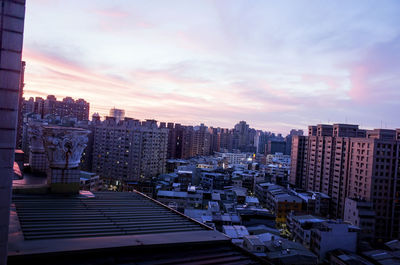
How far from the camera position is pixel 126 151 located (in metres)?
54.9

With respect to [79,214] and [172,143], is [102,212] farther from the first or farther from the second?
[172,143]

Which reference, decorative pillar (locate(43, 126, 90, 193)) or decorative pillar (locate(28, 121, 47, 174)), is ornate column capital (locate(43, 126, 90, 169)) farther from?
decorative pillar (locate(28, 121, 47, 174))

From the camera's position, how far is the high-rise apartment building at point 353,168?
3691 cm

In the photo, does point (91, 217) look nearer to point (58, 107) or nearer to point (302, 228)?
point (302, 228)

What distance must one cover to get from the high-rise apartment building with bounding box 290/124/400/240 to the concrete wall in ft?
133

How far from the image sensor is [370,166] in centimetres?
3884

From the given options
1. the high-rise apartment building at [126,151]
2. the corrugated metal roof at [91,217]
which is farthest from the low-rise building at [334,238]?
the high-rise apartment building at [126,151]

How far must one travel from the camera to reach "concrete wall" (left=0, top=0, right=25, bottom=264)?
3.39 m

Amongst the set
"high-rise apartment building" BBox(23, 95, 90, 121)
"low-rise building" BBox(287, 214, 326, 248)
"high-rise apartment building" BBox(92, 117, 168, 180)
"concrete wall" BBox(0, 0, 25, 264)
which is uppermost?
"high-rise apartment building" BBox(23, 95, 90, 121)

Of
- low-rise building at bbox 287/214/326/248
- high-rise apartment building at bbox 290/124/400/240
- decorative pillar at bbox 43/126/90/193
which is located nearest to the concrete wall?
decorative pillar at bbox 43/126/90/193

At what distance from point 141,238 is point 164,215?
216cm

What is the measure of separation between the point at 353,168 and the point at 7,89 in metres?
45.8

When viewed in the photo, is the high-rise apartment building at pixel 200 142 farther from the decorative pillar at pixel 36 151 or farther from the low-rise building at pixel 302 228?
the decorative pillar at pixel 36 151

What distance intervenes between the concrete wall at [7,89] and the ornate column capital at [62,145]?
6.93 metres
